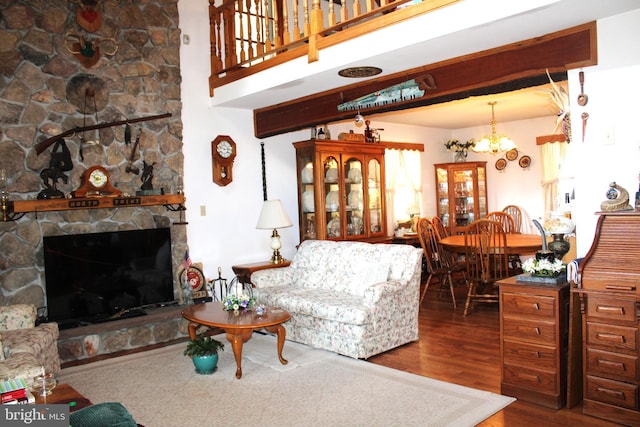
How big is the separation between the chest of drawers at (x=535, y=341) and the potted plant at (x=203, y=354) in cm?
211

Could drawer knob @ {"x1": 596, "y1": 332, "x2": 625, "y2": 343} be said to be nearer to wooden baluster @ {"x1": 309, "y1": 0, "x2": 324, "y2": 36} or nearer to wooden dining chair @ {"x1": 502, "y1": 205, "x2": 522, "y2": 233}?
wooden baluster @ {"x1": 309, "y1": 0, "x2": 324, "y2": 36}

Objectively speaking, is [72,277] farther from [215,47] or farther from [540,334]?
[540,334]

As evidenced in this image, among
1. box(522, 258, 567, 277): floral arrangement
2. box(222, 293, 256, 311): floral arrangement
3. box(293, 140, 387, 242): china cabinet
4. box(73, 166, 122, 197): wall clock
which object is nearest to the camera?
box(522, 258, 567, 277): floral arrangement

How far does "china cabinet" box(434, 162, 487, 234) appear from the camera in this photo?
28.3 feet

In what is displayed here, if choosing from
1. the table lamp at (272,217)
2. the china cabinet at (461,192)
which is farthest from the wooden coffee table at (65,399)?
the china cabinet at (461,192)

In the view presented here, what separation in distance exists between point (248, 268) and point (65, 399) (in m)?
3.05

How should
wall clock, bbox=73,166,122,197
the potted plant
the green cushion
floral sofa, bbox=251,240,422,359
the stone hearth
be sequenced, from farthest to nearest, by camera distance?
wall clock, bbox=73,166,122,197 < the stone hearth < floral sofa, bbox=251,240,422,359 < the potted plant < the green cushion

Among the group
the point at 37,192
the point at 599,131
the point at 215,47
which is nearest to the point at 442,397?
the point at 599,131

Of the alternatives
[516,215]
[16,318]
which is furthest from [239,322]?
[516,215]

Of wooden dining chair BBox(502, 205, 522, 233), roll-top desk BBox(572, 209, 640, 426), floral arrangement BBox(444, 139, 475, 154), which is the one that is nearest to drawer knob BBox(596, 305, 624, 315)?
roll-top desk BBox(572, 209, 640, 426)

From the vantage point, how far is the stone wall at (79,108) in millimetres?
4656

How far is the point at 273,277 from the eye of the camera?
539 cm

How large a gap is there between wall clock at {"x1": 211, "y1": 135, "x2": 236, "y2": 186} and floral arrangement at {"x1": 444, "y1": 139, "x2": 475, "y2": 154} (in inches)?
174

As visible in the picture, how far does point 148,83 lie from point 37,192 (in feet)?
4.95
